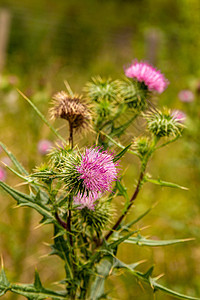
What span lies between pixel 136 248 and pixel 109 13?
28406 millimetres

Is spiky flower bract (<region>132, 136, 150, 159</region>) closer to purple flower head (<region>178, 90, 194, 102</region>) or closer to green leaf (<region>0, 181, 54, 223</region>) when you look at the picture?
green leaf (<region>0, 181, 54, 223</region>)

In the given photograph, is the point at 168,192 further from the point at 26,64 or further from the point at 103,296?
the point at 26,64

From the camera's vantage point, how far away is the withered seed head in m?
1.54

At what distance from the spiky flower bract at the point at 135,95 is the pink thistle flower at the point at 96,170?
Result: 57cm

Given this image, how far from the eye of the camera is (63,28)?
12.0 m

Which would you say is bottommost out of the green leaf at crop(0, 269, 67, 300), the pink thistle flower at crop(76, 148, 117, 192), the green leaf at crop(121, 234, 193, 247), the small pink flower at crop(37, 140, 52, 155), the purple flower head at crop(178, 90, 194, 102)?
the green leaf at crop(0, 269, 67, 300)

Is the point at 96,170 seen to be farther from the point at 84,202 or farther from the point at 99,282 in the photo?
the point at 99,282

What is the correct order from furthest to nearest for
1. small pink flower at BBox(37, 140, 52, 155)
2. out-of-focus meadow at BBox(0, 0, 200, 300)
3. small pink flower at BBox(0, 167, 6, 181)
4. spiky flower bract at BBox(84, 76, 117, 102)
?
out-of-focus meadow at BBox(0, 0, 200, 300)
small pink flower at BBox(37, 140, 52, 155)
small pink flower at BBox(0, 167, 6, 181)
spiky flower bract at BBox(84, 76, 117, 102)

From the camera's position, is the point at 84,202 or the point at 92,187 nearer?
the point at 92,187

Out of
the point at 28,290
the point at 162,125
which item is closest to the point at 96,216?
the point at 28,290

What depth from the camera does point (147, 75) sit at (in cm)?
180

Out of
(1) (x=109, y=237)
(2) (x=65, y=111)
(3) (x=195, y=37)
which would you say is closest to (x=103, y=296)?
(1) (x=109, y=237)

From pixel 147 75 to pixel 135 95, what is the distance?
120 millimetres

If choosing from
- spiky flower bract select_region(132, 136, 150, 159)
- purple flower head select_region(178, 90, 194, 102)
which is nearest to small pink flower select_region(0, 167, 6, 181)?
spiky flower bract select_region(132, 136, 150, 159)
